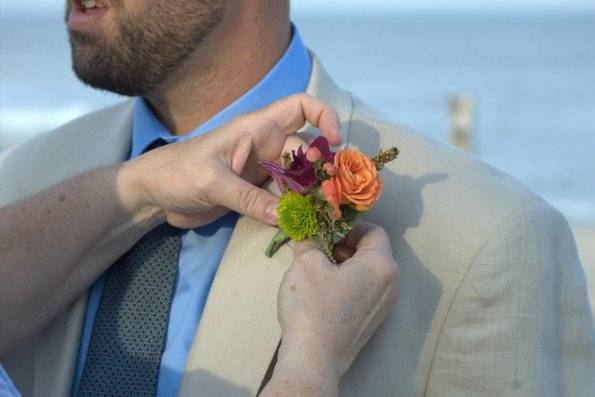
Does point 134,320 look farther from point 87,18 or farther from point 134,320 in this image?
point 87,18

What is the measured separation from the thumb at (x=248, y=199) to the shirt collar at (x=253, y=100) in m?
0.63

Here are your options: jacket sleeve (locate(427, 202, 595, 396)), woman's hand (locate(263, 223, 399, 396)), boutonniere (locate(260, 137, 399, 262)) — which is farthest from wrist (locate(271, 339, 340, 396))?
jacket sleeve (locate(427, 202, 595, 396))

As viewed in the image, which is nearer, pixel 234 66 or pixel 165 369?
pixel 165 369

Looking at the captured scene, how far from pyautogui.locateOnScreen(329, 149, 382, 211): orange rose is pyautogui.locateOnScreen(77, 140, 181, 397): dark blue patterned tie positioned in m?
0.75

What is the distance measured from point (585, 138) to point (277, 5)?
25.9 metres

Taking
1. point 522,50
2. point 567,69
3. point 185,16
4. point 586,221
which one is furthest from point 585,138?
point 522,50

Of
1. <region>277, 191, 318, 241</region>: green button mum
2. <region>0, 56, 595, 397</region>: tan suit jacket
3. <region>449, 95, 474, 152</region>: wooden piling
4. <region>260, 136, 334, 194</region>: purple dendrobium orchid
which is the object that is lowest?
<region>449, 95, 474, 152</region>: wooden piling

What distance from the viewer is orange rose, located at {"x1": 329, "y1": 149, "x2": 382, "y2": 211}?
2.55 m

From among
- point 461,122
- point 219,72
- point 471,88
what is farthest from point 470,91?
point 219,72

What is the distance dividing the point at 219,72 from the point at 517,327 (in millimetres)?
1183

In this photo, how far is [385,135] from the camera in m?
3.20

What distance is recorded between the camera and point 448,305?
2.92m

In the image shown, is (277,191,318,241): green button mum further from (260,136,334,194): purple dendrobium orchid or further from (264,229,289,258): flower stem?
(264,229,289,258): flower stem

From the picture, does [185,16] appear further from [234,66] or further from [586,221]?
[586,221]
